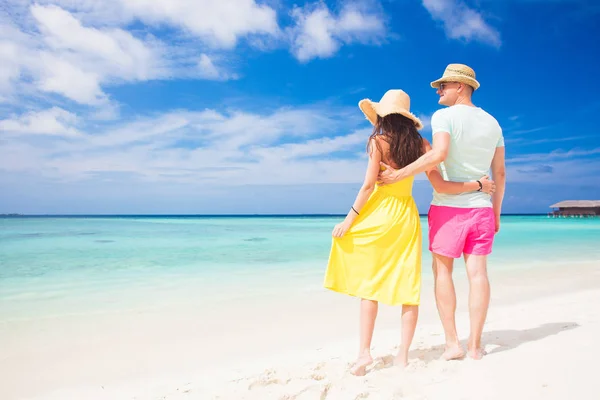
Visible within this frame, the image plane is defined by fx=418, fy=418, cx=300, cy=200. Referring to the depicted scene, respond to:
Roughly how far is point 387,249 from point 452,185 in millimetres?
560

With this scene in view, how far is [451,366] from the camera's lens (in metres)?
2.49

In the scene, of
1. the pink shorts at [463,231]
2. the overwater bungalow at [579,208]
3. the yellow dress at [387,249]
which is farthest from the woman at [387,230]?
the overwater bungalow at [579,208]

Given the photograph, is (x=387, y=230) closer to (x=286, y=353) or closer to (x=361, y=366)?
(x=361, y=366)

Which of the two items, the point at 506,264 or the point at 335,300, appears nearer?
Answer: the point at 335,300

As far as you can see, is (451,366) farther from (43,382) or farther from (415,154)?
(43,382)

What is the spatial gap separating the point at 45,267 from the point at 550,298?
951 centimetres

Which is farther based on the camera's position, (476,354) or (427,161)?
(476,354)

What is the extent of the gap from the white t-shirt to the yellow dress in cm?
26

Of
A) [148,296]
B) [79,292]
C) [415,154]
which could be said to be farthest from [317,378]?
[79,292]

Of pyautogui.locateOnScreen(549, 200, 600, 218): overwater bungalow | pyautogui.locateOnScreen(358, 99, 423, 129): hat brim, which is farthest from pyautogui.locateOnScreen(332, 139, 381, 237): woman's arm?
pyautogui.locateOnScreen(549, 200, 600, 218): overwater bungalow

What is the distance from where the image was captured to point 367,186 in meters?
2.53

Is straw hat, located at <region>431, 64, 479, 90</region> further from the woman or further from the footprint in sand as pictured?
the footprint in sand

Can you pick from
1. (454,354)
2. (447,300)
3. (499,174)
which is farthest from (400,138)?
(454,354)

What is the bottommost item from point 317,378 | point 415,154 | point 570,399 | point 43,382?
point 43,382
